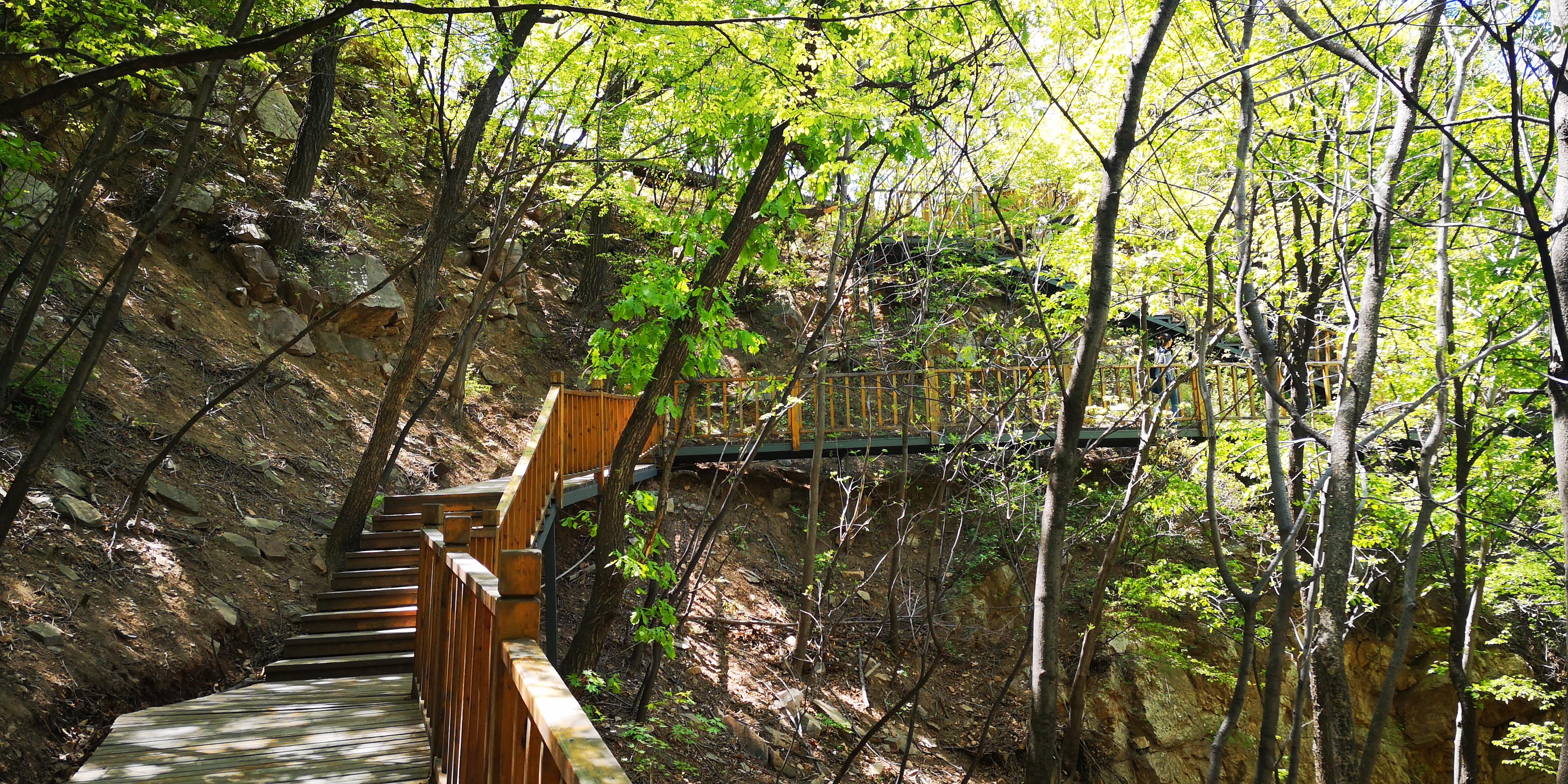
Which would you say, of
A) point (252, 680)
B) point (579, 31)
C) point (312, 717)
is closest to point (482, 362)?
point (579, 31)

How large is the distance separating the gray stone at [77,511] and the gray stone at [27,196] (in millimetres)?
2492

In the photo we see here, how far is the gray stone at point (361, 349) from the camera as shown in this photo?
11.1 metres

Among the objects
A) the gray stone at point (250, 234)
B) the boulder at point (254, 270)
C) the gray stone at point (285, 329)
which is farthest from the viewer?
the gray stone at point (250, 234)

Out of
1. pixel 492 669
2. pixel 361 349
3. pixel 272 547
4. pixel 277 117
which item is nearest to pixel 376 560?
pixel 272 547

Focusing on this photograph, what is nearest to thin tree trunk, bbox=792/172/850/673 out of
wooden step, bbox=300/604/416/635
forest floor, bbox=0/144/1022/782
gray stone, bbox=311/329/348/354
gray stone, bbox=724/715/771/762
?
forest floor, bbox=0/144/1022/782

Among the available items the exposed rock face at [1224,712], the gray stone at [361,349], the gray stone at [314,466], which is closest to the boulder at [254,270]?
the gray stone at [361,349]

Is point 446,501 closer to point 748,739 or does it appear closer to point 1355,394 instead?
point 748,739

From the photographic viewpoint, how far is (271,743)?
360 cm

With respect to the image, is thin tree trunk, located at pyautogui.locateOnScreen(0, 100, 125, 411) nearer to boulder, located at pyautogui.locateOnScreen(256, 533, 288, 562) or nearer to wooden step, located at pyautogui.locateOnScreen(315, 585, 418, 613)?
boulder, located at pyautogui.locateOnScreen(256, 533, 288, 562)

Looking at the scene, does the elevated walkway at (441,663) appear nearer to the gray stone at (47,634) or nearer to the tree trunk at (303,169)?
the gray stone at (47,634)

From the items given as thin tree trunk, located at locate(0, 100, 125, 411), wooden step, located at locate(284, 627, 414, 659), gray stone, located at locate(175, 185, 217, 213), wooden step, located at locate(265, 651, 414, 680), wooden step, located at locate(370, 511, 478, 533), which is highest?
gray stone, located at locate(175, 185, 217, 213)

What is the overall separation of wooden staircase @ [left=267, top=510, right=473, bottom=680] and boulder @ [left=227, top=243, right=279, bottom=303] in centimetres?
494

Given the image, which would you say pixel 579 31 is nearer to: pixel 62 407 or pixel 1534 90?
pixel 62 407

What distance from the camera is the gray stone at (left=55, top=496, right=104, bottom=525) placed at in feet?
19.1
